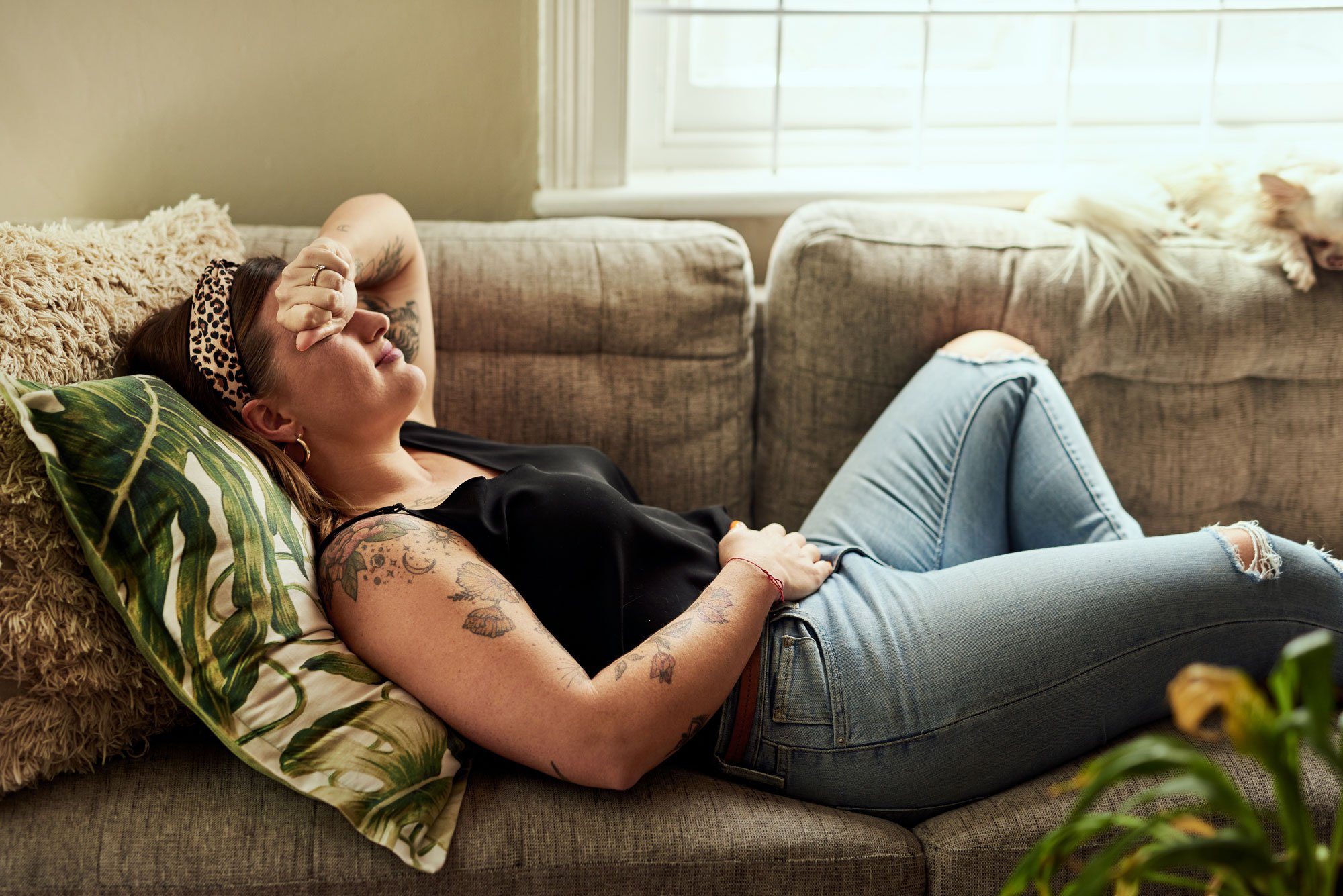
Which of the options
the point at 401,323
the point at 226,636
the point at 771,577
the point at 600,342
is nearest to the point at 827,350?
the point at 600,342

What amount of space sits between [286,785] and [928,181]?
1632 millimetres

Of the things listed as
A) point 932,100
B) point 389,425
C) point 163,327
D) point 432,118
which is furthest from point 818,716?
point 932,100

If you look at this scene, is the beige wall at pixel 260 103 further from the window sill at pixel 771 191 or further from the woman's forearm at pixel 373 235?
the woman's forearm at pixel 373 235

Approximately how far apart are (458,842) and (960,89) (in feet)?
6.19

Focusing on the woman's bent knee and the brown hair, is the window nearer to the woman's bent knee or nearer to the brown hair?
the woman's bent knee

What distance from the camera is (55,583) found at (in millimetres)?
958

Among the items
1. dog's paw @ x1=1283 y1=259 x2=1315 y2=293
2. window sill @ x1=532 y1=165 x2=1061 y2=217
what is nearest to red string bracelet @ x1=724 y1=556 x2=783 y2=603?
window sill @ x1=532 y1=165 x2=1061 y2=217

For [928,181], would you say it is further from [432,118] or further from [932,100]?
[432,118]

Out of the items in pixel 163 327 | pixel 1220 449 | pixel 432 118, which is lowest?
pixel 1220 449

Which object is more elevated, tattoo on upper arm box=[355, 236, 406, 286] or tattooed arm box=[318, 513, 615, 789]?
tattoo on upper arm box=[355, 236, 406, 286]

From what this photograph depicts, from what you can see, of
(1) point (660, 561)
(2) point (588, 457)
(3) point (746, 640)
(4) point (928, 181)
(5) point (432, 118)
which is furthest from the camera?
(4) point (928, 181)

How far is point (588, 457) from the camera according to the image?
142 centimetres

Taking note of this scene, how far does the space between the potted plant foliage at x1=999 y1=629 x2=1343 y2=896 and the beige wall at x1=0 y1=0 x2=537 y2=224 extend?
5.16ft

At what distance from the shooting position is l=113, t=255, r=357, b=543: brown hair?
3.84ft
